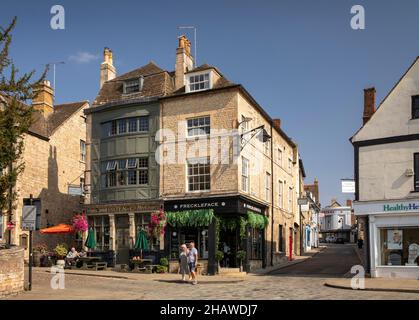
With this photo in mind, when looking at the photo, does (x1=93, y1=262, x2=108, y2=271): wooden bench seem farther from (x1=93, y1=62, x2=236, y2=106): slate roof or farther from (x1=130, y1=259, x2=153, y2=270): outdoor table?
(x1=93, y1=62, x2=236, y2=106): slate roof

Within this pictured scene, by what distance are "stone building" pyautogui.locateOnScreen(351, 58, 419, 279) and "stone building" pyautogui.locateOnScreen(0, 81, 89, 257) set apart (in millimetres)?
17848

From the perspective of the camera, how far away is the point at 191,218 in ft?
89.8

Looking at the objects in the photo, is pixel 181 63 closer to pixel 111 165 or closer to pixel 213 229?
pixel 111 165

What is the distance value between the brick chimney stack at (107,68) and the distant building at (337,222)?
70.8m

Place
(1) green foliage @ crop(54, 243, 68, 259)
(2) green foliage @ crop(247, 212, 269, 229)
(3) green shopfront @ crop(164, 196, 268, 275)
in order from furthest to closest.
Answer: (1) green foliage @ crop(54, 243, 68, 259)
(2) green foliage @ crop(247, 212, 269, 229)
(3) green shopfront @ crop(164, 196, 268, 275)

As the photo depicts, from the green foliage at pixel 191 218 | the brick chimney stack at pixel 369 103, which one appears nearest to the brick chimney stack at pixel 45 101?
the green foliage at pixel 191 218

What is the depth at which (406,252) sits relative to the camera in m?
22.6

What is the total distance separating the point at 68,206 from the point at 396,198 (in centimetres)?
2329

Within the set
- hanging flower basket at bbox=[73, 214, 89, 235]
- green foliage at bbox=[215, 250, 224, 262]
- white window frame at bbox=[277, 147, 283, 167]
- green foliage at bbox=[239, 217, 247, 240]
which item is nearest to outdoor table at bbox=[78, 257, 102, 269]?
hanging flower basket at bbox=[73, 214, 89, 235]

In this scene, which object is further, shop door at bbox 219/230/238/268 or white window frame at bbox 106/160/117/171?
white window frame at bbox 106/160/117/171

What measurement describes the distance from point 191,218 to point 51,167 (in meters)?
13.3

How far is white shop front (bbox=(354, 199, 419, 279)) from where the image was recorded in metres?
22.3

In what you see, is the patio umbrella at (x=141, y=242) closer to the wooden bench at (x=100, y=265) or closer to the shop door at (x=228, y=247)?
the wooden bench at (x=100, y=265)
